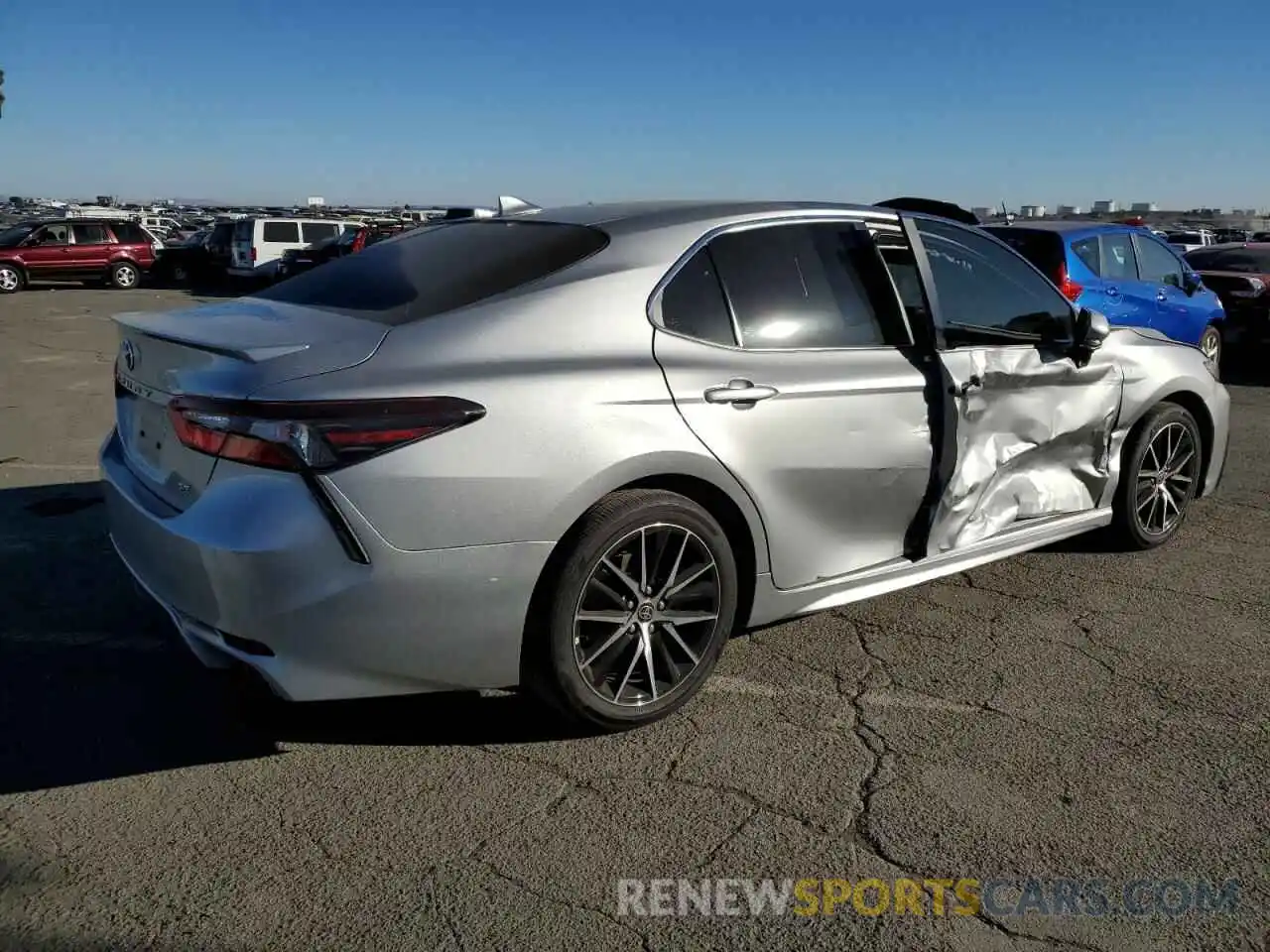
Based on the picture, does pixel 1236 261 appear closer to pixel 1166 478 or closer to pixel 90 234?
pixel 1166 478

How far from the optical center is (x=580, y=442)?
9.90ft

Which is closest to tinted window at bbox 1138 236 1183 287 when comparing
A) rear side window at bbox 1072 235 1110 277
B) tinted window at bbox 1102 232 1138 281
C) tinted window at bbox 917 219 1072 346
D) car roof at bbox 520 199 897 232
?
tinted window at bbox 1102 232 1138 281

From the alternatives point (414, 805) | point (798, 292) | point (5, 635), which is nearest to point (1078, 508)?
point (798, 292)

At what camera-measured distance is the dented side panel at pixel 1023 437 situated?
4090 millimetres

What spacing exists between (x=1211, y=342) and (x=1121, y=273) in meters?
2.51

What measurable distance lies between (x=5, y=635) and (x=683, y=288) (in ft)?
9.16

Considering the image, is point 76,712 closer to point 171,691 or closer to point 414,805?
point 171,691

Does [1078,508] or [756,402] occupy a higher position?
[756,402]

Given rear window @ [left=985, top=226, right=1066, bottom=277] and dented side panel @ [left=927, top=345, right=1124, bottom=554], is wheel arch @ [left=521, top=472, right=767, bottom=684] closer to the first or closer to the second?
dented side panel @ [left=927, top=345, right=1124, bottom=554]

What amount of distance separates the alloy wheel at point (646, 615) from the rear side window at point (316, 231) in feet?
82.2

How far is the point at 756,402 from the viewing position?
3.43m

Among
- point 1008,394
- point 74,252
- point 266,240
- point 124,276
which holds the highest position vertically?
point 1008,394

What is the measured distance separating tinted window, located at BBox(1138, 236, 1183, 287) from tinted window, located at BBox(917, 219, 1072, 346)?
6.01 metres

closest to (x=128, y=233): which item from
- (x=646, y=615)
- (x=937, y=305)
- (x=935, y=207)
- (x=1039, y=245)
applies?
(x=1039, y=245)
